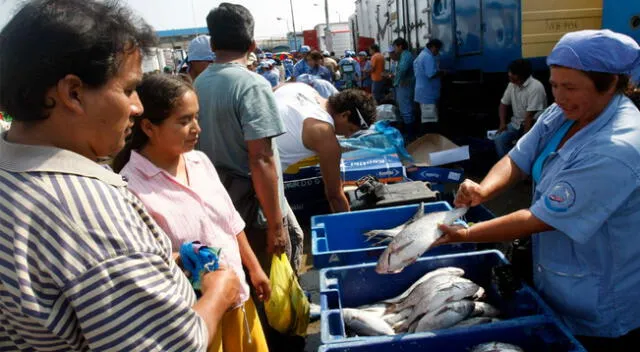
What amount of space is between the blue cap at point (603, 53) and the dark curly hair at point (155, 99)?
1479 millimetres

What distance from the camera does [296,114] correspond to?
3.07 metres

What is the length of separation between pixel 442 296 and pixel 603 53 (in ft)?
3.55

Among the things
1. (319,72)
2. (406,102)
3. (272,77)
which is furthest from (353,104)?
(272,77)

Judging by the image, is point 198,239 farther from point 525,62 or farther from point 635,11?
point 525,62

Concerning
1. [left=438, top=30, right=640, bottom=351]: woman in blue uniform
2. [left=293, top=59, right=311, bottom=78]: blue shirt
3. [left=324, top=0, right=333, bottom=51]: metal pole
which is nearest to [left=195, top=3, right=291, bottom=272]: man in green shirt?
[left=438, top=30, right=640, bottom=351]: woman in blue uniform

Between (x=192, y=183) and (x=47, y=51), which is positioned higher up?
(x=47, y=51)

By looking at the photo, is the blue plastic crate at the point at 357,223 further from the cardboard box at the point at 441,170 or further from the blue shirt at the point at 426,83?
the blue shirt at the point at 426,83

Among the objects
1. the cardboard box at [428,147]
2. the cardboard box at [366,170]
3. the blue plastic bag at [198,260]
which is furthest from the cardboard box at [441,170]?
the blue plastic bag at [198,260]

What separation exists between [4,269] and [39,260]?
68 mm

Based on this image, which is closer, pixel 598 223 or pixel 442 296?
pixel 598 223

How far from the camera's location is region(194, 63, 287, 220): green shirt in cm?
233

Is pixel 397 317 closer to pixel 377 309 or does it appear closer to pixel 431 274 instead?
pixel 377 309

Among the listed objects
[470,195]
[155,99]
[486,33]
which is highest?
[486,33]

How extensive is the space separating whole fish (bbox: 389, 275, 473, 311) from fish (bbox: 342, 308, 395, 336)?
0.48ft
